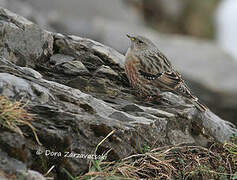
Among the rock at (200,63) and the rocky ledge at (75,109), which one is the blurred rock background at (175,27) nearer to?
the rock at (200,63)

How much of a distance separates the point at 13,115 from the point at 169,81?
2698 mm

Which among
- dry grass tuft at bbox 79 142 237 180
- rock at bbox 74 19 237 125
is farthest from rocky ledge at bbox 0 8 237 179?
rock at bbox 74 19 237 125

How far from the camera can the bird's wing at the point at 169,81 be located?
20.8 feet

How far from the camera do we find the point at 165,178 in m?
5.07

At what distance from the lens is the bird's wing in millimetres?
6352

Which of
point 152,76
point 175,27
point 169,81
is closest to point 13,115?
point 152,76

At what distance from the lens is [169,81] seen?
641 cm

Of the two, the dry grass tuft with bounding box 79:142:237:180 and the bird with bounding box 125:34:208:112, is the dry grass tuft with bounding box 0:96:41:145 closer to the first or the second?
the dry grass tuft with bounding box 79:142:237:180

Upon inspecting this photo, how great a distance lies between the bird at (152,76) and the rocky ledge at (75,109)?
14 centimetres

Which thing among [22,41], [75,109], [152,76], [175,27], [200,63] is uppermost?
[175,27]

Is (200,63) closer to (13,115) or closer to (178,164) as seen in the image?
(178,164)

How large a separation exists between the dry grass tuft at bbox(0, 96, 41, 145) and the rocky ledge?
0.06 metres

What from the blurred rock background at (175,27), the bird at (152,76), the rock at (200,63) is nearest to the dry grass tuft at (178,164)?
the bird at (152,76)

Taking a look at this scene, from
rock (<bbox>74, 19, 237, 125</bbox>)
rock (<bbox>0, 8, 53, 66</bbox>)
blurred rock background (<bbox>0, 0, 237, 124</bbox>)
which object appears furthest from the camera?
blurred rock background (<bbox>0, 0, 237, 124</bbox>)
